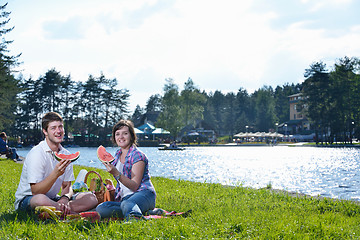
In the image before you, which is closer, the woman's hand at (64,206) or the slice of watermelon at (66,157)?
the slice of watermelon at (66,157)

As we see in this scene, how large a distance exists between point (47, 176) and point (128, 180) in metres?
1.07

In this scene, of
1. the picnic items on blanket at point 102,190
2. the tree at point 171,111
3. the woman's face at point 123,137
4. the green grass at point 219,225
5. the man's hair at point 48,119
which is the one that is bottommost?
the green grass at point 219,225

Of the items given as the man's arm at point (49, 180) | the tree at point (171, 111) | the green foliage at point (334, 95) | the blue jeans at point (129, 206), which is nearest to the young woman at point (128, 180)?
the blue jeans at point (129, 206)

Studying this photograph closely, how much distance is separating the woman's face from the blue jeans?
0.72 meters

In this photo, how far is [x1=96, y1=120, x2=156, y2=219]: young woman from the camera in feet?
17.9

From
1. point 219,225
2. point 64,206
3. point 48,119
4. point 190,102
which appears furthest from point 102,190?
point 190,102

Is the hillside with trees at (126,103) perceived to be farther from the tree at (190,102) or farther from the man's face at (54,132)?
the man's face at (54,132)

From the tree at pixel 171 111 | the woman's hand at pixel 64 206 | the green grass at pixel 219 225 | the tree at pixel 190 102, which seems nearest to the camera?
the green grass at pixel 219 225

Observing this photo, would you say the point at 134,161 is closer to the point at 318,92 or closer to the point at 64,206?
the point at 64,206

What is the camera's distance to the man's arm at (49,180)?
494 cm

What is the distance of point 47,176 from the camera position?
5.29 meters

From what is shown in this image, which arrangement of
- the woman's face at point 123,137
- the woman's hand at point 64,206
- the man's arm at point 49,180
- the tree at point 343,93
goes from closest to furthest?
the man's arm at point 49,180, the woman's hand at point 64,206, the woman's face at point 123,137, the tree at point 343,93

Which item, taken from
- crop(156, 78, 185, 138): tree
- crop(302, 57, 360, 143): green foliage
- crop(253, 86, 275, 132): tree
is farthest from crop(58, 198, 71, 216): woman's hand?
crop(253, 86, 275, 132): tree

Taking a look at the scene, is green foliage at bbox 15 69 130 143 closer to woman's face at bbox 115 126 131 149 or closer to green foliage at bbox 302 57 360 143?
green foliage at bbox 302 57 360 143
